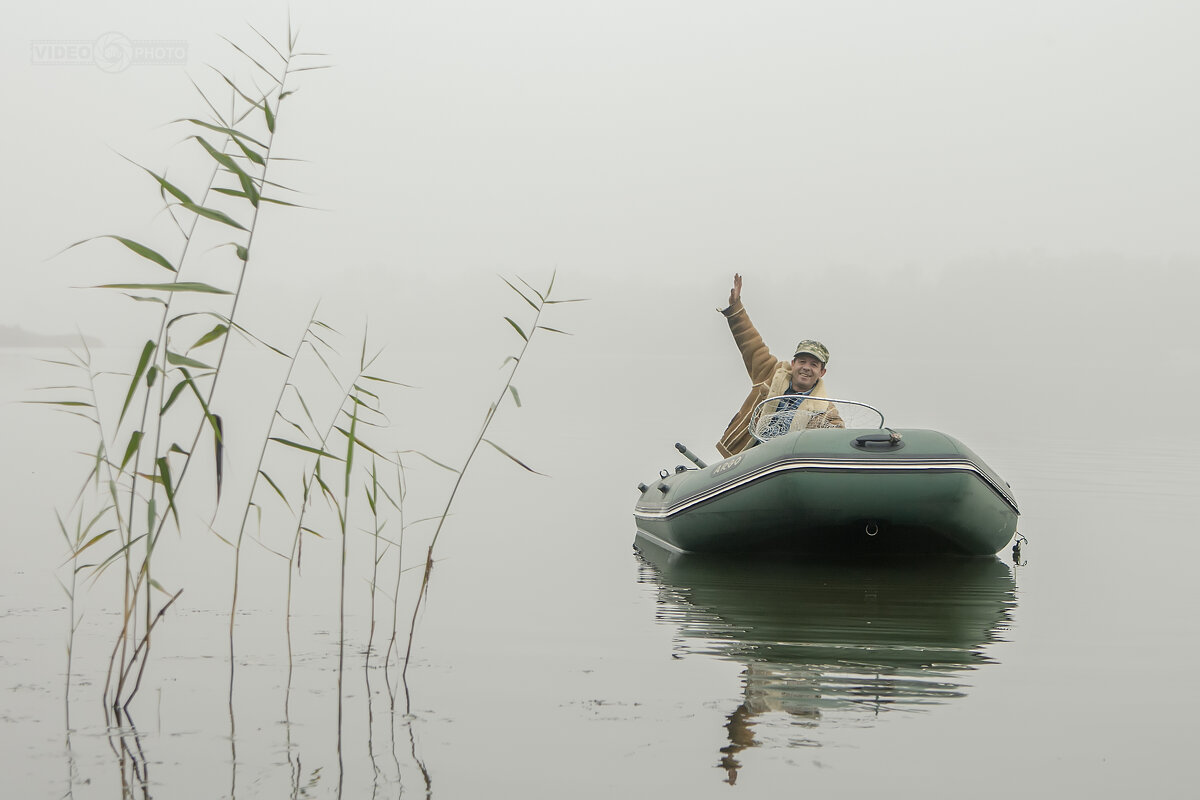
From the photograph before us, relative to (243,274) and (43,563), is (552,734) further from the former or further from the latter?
(43,563)

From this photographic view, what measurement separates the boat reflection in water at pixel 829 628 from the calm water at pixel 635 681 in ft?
0.06

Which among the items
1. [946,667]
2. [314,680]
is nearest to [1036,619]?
[946,667]

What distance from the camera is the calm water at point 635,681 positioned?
10.6 ft

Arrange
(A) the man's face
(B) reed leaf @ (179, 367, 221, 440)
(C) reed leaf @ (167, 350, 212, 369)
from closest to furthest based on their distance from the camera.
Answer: (B) reed leaf @ (179, 367, 221, 440), (C) reed leaf @ (167, 350, 212, 369), (A) the man's face

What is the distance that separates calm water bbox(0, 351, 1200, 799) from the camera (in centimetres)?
323

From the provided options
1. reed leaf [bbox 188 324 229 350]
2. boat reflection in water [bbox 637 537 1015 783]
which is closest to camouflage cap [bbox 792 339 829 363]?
boat reflection in water [bbox 637 537 1015 783]

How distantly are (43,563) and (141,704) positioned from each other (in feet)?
11.6

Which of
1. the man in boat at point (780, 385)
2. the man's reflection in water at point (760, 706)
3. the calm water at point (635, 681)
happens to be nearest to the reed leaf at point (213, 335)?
the calm water at point (635, 681)

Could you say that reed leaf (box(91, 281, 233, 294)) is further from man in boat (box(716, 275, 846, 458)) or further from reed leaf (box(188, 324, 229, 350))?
man in boat (box(716, 275, 846, 458))

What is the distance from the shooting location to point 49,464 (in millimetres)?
12844

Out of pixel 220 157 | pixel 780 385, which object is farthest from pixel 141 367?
pixel 780 385

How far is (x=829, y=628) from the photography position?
5.32 metres

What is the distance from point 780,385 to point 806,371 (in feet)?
1.06

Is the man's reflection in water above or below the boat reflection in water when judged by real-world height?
below
